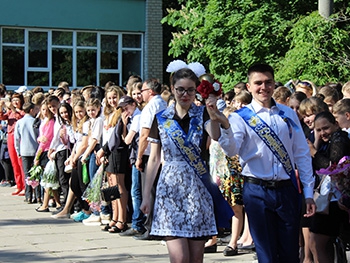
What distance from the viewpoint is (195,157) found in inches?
247

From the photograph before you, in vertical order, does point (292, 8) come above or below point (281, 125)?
above

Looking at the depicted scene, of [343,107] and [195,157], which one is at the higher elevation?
[343,107]

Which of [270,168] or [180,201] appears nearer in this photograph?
[270,168]

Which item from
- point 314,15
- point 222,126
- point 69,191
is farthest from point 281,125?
point 314,15

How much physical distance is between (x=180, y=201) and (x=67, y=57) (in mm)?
21861

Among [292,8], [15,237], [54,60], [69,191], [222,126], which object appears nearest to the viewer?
[222,126]

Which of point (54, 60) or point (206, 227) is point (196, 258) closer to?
point (206, 227)

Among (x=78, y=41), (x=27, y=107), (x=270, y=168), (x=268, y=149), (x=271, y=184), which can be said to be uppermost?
(x=78, y=41)

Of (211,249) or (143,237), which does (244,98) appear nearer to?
(211,249)

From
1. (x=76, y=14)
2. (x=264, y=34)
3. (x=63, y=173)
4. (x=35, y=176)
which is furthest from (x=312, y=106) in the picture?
(x=76, y=14)

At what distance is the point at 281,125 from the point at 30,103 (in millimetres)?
9258

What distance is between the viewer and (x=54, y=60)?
89.6 feet

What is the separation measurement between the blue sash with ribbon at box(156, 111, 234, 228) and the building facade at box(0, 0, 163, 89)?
20.7 meters

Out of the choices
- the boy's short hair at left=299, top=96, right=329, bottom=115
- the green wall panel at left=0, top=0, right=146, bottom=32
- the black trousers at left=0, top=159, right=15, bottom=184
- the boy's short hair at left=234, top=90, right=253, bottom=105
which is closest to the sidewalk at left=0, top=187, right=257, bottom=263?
the boy's short hair at left=234, top=90, right=253, bottom=105
